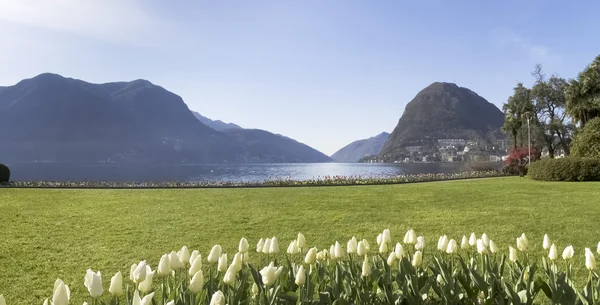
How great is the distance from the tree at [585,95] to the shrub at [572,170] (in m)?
18.8

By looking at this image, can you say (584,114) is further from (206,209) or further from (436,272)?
(436,272)

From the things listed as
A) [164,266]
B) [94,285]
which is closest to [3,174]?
[164,266]

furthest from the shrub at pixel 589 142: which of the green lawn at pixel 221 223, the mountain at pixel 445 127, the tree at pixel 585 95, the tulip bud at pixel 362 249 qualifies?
the mountain at pixel 445 127

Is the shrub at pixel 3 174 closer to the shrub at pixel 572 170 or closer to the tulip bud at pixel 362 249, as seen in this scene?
the tulip bud at pixel 362 249

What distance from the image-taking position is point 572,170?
2602cm

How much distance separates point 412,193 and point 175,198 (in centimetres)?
970

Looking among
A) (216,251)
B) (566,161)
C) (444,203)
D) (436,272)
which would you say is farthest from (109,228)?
(566,161)

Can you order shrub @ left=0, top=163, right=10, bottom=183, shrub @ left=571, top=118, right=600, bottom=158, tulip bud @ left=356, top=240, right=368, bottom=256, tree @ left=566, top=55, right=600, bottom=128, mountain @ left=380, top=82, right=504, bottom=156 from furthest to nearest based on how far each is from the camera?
1. mountain @ left=380, top=82, right=504, bottom=156
2. tree @ left=566, top=55, right=600, bottom=128
3. shrub @ left=571, top=118, right=600, bottom=158
4. shrub @ left=0, top=163, right=10, bottom=183
5. tulip bud @ left=356, top=240, right=368, bottom=256

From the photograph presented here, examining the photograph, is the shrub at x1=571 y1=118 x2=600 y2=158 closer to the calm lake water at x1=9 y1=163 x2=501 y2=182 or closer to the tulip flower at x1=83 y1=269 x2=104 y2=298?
the calm lake water at x1=9 y1=163 x2=501 y2=182

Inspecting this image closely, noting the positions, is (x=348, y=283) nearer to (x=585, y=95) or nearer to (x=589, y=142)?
(x=589, y=142)

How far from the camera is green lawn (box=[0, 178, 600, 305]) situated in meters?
7.22

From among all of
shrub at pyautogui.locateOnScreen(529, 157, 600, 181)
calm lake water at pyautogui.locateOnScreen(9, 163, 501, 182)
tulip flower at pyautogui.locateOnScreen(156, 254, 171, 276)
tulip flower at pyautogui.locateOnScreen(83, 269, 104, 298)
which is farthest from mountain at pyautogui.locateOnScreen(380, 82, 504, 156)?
tulip flower at pyautogui.locateOnScreen(83, 269, 104, 298)

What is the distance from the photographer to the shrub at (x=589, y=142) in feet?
102

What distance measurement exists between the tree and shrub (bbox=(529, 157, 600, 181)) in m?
18.8
